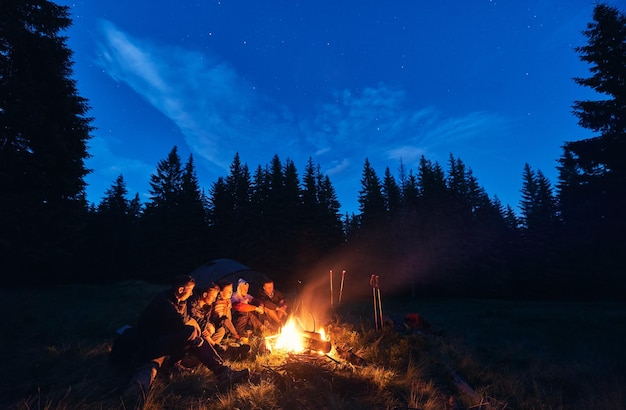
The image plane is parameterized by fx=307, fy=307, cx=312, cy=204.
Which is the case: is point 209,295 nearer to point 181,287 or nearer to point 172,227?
point 181,287

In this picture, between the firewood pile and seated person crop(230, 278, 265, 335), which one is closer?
the firewood pile

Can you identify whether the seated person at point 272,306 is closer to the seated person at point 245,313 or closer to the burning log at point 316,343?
the seated person at point 245,313

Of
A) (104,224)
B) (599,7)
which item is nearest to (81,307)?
(599,7)

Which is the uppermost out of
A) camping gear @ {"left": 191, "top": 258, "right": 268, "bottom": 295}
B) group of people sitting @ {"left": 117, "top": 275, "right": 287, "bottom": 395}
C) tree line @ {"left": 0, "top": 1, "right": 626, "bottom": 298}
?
tree line @ {"left": 0, "top": 1, "right": 626, "bottom": 298}

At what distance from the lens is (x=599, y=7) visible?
14086 millimetres

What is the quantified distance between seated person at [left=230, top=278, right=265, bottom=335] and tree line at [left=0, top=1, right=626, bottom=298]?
8.88 m

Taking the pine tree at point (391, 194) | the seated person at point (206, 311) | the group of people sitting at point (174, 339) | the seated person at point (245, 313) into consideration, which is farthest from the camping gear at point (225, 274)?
the pine tree at point (391, 194)

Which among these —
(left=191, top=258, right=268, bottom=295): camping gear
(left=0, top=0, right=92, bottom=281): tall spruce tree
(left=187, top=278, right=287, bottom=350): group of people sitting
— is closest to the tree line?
(left=0, top=0, right=92, bottom=281): tall spruce tree

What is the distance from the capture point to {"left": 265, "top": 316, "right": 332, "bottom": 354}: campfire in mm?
6172

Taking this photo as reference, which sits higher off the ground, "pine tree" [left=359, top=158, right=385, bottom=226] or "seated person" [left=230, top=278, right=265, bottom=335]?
"pine tree" [left=359, top=158, right=385, bottom=226]

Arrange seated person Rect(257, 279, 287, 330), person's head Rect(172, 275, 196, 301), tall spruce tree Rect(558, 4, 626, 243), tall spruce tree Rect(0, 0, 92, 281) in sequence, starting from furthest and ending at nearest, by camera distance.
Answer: tall spruce tree Rect(558, 4, 626, 243), tall spruce tree Rect(0, 0, 92, 281), seated person Rect(257, 279, 287, 330), person's head Rect(172, 275, 196, 301)

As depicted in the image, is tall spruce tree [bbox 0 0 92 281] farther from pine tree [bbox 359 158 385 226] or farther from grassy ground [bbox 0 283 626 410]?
pine tree [bbox 359 158 385 226]

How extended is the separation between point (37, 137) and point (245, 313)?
11.3 m

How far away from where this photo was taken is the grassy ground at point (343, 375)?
395 centimetres
